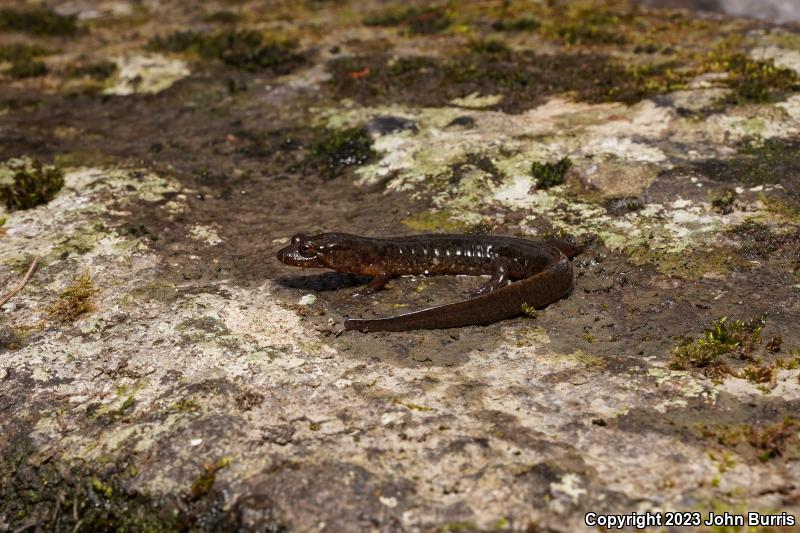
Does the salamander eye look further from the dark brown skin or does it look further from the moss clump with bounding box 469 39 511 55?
the moss clump with bounding box 469 39 511 55

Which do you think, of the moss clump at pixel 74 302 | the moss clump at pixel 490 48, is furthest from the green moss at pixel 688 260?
the moss clump at pixel 490 48

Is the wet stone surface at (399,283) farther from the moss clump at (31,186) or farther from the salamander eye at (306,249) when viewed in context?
the salamander eye at (306,249)

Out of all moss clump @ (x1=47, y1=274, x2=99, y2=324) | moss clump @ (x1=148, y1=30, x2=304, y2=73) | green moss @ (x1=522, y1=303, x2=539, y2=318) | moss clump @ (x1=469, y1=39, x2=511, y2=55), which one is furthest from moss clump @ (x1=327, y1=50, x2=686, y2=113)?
moss clump @ (x1=47, y1=274, x2=99, y2=324)

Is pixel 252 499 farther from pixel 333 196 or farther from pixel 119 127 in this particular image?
pixel 119 127

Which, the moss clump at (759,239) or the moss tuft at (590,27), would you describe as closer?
A: the moss clump at (759,239)

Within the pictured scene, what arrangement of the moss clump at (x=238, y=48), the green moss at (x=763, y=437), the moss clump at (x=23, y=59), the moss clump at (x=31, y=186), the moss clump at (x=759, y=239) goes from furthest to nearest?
the moss clump at (x=23, y=59) → the moss clump at (x=238, y=48) → the moss clump at (x=31, y=186) → the moss clump at (x=759, y=239) → the green moss at (x=763, y=437)

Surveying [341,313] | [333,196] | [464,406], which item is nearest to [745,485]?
[464,406]
